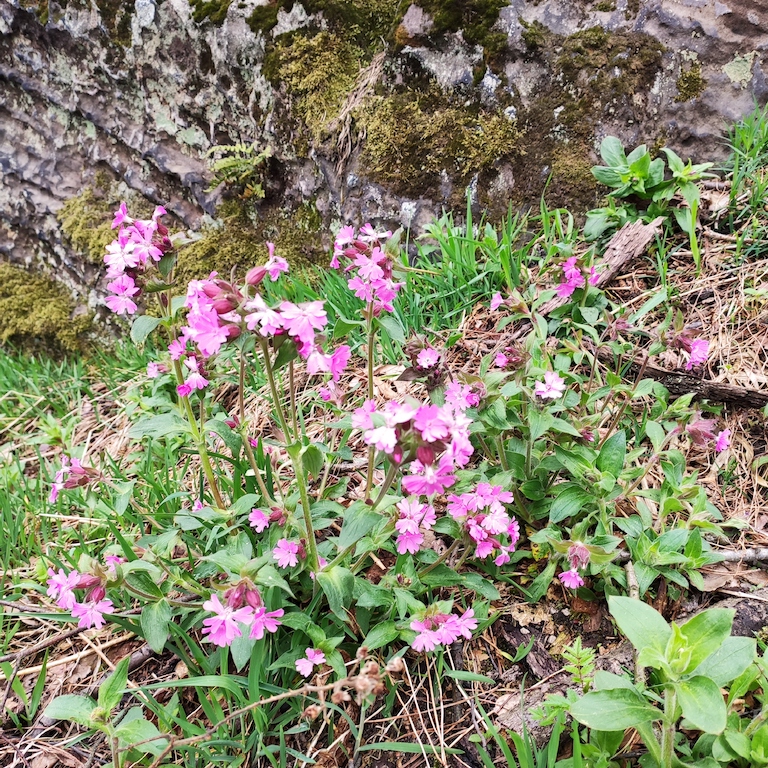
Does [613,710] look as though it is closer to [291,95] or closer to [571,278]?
[571,278]

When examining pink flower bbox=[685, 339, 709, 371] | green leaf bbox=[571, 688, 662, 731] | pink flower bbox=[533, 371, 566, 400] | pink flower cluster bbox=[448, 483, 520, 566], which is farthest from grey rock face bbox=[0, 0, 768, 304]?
green leaf bbox=[571, 688, 662, 731]

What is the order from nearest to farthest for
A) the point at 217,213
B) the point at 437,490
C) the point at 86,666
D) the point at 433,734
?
the point at 437,490, the point at 433,734, the point at 86,666, the point at 217,213

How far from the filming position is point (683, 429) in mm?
1906

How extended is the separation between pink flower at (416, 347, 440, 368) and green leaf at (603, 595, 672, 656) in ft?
2.38

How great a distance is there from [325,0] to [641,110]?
1.74 metres

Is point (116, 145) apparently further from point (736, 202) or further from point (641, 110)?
point (736, 202)

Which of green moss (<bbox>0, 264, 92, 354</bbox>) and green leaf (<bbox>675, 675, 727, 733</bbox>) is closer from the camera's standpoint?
green leaf (<bbox>675, 675, 727, 733</bbox>)

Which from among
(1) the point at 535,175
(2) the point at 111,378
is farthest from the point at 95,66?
(1) the point at 535,175

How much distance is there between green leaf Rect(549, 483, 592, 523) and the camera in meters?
1.75

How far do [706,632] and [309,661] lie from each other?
95cm

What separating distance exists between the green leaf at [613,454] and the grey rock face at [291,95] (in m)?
1.62

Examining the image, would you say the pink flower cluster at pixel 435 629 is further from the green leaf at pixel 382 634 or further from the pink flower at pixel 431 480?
the pink flower at pixel 431 480

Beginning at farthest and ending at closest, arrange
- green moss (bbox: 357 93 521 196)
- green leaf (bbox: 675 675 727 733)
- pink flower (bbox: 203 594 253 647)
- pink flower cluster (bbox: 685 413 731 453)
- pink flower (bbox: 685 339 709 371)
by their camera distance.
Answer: green moss (bbox: 357 93 521 196) → pink flower (bbox: 685 339 709 371) → pink flower cluster (bbox: 685 413 731 453) → pink flower (bbox: 203 594 253 647) → green leaf (bbox: 675 675 727 733)

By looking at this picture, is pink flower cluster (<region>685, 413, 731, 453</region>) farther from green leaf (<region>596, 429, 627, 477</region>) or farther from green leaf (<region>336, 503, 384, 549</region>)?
green leaf (<region>336, 503, 384, 549</region>)
